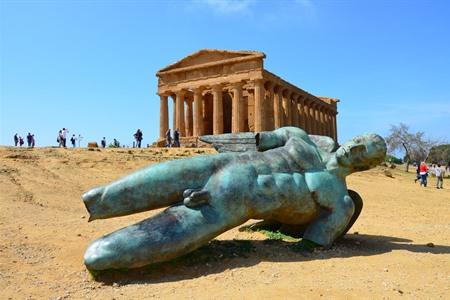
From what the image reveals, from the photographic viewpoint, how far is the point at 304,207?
551cm

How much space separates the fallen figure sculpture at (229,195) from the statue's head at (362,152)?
12 millimetres

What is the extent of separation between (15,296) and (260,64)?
108 feet

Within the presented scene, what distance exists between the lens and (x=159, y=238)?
14.8 feet

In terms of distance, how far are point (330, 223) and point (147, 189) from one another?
2.34 m

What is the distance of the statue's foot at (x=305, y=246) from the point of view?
5.56 meters

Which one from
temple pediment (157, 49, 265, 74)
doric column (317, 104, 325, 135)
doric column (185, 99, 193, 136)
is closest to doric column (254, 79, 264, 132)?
temple pediment (157, 49, 265, 74)

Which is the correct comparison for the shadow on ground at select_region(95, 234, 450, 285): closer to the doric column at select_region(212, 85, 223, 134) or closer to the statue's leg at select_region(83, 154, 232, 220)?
the statue's leg at select_region(83, 154, 232, 220)

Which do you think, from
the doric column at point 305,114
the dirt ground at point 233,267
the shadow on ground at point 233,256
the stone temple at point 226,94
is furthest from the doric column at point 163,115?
the shadow on ground at point 233,256

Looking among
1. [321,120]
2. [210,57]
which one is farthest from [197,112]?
[321,120]

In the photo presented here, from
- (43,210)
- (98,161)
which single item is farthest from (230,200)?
(98,161)

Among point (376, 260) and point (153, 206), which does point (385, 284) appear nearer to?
point (376, 260)

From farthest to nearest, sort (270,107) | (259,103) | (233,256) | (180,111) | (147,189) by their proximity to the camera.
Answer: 1. (180,111)
2. (270,107)
3. (259,103)
4. (233,256)
5. (147,189)

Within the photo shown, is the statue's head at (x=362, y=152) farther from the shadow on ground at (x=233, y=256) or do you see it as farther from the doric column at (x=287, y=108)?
the doric column at (x=287, y=108)

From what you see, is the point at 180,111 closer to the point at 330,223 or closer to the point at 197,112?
the point at 197,112
